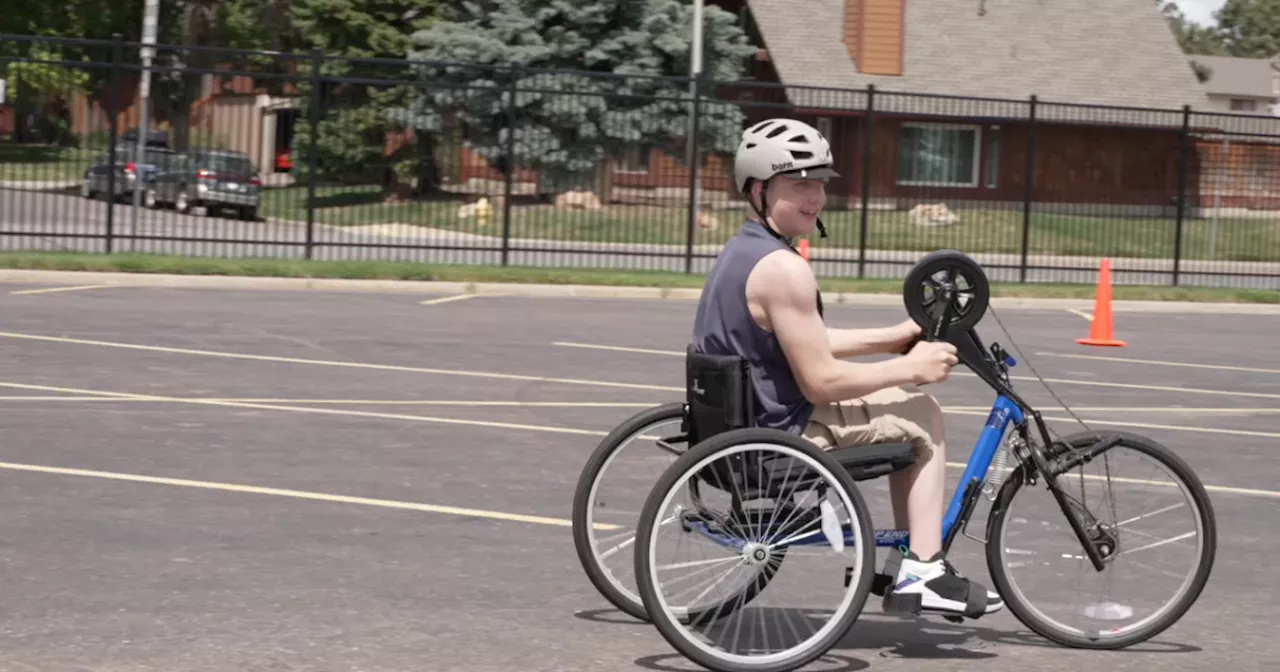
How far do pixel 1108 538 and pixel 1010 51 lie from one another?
4369 cm

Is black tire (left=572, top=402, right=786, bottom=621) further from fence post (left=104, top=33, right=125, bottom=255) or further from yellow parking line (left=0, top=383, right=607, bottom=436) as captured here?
fence post (left=104, top=33, right=125, bottom=255)

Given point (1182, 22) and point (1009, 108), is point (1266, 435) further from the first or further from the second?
point (1182, 22)

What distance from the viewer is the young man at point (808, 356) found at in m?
5.69

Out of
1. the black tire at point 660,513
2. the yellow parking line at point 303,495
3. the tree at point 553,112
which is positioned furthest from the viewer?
the tree at point 553,112

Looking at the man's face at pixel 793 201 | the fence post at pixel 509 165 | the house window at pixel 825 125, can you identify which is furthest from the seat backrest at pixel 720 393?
the house window at pixel 825 125

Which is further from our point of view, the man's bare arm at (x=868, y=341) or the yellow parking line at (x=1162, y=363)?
the yellow parking line at (x=1162, y=363)

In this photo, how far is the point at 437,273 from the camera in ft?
74.4

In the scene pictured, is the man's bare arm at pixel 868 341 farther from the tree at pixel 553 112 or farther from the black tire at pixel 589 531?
the tree at pixel 553 112

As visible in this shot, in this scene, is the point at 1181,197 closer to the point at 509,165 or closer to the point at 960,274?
the point at 509,165

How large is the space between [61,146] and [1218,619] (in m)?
18.9

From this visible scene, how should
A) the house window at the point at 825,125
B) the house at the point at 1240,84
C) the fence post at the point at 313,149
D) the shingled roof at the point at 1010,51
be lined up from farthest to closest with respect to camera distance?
the house at the point at 1240,84, the shingled roof at the point at 1010,51, the house window at the point at 825,125, the fence post at the point at 313,149

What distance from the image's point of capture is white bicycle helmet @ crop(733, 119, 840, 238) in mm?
5789

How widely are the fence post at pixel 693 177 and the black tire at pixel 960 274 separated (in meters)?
18.2

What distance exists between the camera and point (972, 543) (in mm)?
7910
